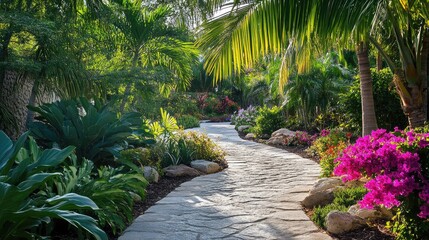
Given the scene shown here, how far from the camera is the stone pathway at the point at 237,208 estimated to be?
4.55 meters

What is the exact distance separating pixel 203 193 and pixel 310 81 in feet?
26.2

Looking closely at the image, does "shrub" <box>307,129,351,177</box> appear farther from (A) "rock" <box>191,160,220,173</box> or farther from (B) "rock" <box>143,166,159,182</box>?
(B) "rock" <box>143,166,159,182</box>

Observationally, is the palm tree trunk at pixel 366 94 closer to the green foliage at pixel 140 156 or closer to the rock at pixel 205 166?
the rock at pixel 205 166

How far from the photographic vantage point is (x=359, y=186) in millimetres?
5566

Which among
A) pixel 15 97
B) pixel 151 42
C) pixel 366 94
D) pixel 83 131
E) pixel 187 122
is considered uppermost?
pixel 151 42

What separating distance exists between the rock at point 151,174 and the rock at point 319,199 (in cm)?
261

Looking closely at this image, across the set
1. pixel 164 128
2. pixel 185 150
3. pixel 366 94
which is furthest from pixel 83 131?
pixel 366 94

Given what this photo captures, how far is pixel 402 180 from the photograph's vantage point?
365cm

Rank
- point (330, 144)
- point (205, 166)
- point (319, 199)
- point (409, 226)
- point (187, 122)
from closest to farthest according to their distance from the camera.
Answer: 1. point (409, 226)
2. point (319, 199)
3. point (205, 166)
4. point (330, 144)
5. point (187, 122)

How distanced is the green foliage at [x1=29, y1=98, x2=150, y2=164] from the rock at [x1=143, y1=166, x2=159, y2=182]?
34.9 inches

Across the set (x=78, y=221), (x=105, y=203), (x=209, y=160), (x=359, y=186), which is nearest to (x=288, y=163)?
(x=209, y=160)

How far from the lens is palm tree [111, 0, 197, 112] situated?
1058 cm

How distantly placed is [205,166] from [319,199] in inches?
125

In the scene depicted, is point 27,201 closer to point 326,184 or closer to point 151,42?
point 326,184
